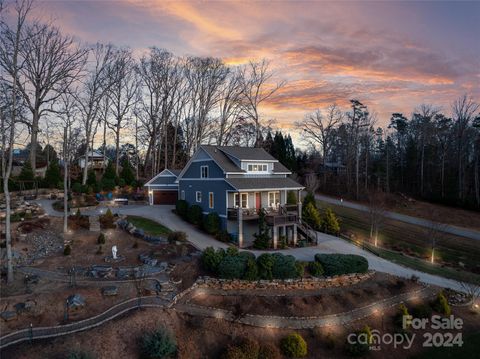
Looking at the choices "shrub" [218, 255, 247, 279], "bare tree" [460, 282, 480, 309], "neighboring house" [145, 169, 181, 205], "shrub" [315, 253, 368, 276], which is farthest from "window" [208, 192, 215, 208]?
"bare tree" [460, 282, 480, 309]

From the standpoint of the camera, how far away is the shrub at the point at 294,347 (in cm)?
1214

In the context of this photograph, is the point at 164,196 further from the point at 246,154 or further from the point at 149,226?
the point at 246,154

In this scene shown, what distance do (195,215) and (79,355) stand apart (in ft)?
50.1

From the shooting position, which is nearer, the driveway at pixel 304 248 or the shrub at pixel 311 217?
the driveway at pixel 304 248

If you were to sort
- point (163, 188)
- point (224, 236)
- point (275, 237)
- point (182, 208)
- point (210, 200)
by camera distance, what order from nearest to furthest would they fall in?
point (275, 237) < point (224, 236) < point (210, 200) < point (182, 208) < point (163, 188)

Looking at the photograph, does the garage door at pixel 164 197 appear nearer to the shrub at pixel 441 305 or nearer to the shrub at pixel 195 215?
the shrub at pixel 195 215

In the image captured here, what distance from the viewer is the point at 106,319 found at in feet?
37.8

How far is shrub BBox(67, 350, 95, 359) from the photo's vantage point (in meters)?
9.41

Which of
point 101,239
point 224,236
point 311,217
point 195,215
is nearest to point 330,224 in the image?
point 311,217

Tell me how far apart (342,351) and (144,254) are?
35.0 ft

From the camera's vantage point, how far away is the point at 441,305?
15578 mm

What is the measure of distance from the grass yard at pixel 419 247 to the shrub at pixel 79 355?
18391 mm

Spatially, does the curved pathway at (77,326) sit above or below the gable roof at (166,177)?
below

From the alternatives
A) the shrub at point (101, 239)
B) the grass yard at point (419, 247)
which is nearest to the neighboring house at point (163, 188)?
the shrub at point (101, 239)
